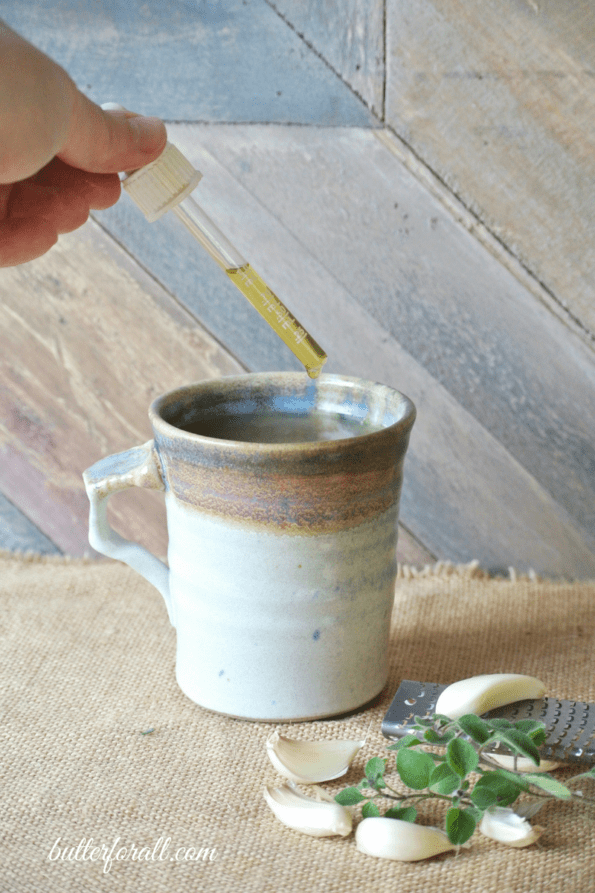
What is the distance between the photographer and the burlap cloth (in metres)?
0.42

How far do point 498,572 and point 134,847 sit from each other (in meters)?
0.48

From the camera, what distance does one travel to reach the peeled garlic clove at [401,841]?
428 mm

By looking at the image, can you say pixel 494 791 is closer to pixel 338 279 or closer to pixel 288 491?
pixel 288 491

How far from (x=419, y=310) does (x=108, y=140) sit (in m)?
0.35

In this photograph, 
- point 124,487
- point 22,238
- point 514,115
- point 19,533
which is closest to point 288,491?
point 124,487

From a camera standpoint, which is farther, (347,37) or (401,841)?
(347,37)

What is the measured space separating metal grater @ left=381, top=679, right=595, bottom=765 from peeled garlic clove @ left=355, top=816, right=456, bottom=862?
6cm

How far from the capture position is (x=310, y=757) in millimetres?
495

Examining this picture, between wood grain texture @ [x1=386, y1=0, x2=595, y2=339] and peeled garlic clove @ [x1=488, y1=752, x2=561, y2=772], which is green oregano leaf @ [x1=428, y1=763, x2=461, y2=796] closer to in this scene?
peeled garlic clove @ [x1=488, y1=752, x2=561, y2=772]

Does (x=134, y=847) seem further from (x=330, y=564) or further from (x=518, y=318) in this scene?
(x=518, y=318)

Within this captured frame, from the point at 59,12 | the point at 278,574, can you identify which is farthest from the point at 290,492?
the point at 59,12

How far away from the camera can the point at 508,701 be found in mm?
512

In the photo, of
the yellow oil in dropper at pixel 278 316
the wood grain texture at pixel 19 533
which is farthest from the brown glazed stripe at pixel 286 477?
the wood grain texture at pixel 19 533

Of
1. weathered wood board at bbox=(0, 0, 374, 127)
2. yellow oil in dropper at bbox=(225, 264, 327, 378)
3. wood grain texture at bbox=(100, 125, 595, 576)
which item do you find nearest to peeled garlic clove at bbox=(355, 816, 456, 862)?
yellow oil in dropper at bbox=(225, 264, 327, 378)
